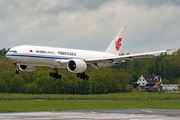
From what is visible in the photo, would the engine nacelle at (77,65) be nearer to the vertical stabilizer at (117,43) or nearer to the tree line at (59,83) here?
the vertical stabilizer at (117,43)

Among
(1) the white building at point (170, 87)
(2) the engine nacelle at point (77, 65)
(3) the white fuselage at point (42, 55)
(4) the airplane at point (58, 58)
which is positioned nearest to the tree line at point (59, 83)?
(1) the white building at point (170, 87)

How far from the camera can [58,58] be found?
242 feet

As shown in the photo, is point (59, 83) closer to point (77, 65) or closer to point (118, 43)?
point (118, 43)

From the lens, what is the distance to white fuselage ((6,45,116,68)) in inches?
2766

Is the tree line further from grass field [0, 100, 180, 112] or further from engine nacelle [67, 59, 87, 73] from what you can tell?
engine nacelle [67, 59, 87, 73]

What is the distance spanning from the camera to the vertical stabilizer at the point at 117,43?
87.4 m

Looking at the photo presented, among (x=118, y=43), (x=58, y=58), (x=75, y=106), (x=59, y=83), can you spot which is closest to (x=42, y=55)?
(x=58, y=58)

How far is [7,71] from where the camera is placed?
485 feet

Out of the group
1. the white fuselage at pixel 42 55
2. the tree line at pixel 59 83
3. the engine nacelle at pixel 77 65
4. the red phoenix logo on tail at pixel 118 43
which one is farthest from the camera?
the tree line at pixel 59 83

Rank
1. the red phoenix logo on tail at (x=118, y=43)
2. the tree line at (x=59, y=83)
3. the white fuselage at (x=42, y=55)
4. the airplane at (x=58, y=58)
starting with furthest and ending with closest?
the tree line at (x=59, y=83) → the red phoenix logo on tail at (x=118, y=43) → the airplane at (x=58, y=58) → the white fuselage at (x=42, y=55)

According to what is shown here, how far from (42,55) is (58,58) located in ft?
9.41

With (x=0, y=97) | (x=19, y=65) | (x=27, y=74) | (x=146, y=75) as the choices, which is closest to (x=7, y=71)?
(x=27, y=74)

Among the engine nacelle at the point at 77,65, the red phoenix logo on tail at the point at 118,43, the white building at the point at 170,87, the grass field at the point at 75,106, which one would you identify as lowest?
the grass field at the point at 75,106

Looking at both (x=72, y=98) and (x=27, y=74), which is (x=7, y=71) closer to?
(x=27, y=74)
